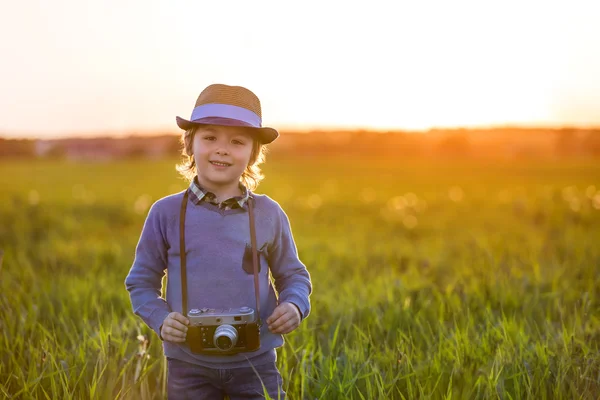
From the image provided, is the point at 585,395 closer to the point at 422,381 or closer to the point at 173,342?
the point at 422,381

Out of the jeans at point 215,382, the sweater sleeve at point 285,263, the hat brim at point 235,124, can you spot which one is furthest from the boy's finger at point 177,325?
the hat brim at point 235,124

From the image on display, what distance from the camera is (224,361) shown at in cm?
253

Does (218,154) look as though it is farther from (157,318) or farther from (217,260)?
(157,318)

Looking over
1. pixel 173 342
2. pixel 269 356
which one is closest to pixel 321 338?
pixel 269 356

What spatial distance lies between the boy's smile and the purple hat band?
0.06 metres

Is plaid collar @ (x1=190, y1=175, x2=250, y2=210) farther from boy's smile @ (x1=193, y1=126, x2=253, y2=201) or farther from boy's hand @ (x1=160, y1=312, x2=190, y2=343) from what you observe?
boy's hand @ (x1=160, y1=312, x2=190, y2=343)

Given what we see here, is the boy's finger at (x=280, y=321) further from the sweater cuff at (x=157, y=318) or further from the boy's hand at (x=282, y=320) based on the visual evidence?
the sweater cuff at (x=157, y=318)

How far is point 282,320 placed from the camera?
8.02 ft

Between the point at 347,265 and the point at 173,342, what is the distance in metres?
3.97

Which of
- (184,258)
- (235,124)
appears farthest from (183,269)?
(235,124)

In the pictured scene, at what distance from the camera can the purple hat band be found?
2519 mm

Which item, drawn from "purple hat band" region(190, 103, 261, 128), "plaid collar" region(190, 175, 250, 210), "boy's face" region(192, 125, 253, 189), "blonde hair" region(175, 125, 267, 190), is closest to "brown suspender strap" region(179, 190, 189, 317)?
"plaid collar" region(190, 175, 250, 210)

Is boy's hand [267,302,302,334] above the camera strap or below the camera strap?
below

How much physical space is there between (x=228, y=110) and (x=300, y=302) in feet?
3.00
